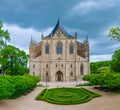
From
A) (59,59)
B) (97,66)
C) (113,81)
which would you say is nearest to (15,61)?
(59,59)

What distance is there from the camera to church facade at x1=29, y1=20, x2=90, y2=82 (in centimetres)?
9312

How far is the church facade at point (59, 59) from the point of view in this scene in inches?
3666

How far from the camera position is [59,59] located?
3698 inches

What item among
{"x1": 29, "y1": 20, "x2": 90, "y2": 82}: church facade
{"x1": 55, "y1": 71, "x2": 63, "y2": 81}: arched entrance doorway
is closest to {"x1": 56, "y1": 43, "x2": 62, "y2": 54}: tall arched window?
{"x1": 29, "y1": 20, "x2": 90, "y2": 82}: church facade

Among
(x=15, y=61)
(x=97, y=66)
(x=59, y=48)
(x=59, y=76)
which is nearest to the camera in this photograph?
(x=15, y=61)

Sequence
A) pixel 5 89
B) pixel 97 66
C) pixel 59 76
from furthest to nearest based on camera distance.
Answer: pixel 97 66 < pixel 59 76 < pixel 5 89

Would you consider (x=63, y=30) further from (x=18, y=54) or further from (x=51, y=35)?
(x=18, y=54)

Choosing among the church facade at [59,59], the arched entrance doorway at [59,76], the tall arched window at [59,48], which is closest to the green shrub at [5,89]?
the church facade at [59,59]

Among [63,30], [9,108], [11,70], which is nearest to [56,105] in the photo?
[9,108]

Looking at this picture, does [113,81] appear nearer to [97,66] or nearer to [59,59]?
[59,59]

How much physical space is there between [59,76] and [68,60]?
20.8ft

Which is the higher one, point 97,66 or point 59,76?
point 97,66

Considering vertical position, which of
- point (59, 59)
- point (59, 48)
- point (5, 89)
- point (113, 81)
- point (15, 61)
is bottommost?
point (5, 89)

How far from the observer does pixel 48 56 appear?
310ft
